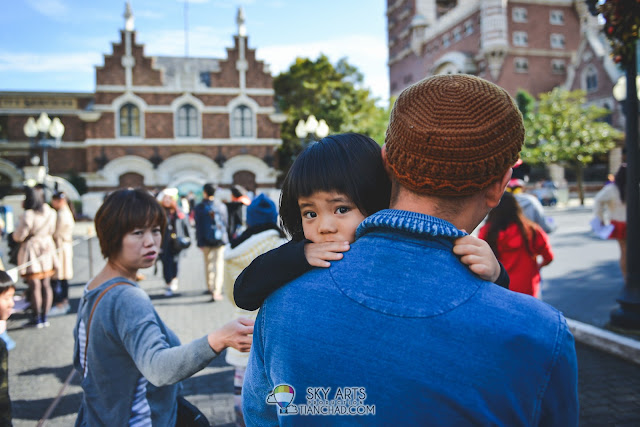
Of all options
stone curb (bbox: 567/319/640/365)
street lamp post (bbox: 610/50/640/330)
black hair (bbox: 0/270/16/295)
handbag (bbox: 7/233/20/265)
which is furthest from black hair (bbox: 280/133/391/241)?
handbag (bbox: 7/233/20/265)

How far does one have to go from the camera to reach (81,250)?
1593 centimetres

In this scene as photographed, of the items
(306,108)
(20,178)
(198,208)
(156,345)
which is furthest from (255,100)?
(156,345)

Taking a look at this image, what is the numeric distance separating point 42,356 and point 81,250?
434 inches

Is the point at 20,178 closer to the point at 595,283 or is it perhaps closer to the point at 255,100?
the point at 255,100

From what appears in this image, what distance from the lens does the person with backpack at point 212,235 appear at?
8.77m

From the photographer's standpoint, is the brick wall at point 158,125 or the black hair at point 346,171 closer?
the black hair at point 346,171

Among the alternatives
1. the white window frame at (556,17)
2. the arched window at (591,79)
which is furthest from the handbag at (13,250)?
the white window frame at (556,17)

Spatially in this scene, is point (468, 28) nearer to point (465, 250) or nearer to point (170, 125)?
point (170, 125)

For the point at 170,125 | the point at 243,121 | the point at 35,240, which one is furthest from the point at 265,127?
the point at 35,240

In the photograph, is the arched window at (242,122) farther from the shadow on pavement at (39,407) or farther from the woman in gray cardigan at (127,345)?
the woman in gray cardigan at (127,345)

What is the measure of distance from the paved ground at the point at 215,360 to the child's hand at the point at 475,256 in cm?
353

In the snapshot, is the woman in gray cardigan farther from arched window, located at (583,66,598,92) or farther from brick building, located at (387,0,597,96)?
arched window, located at (583,66,598,92)

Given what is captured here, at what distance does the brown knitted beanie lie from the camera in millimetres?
1050

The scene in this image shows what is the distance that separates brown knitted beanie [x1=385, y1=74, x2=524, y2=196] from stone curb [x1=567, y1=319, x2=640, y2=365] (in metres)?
5.12
